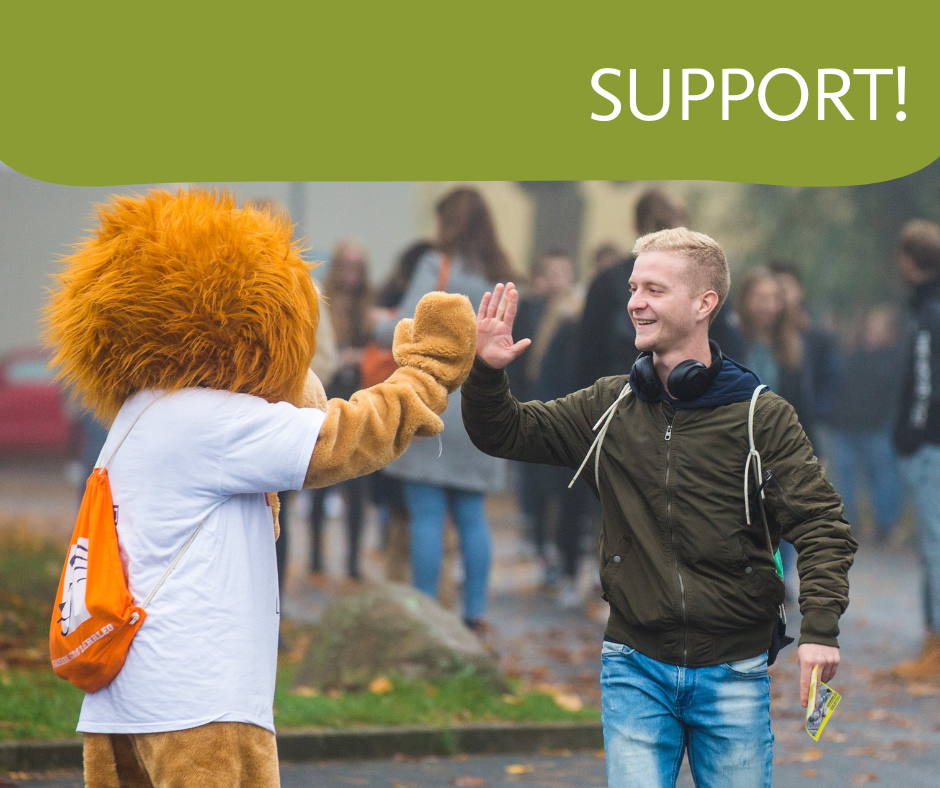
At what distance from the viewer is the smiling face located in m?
3.35

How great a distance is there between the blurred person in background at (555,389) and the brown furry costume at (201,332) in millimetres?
6227

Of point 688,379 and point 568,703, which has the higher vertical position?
point 688,379

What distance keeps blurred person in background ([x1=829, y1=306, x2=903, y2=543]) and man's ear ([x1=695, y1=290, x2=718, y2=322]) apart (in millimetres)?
11562

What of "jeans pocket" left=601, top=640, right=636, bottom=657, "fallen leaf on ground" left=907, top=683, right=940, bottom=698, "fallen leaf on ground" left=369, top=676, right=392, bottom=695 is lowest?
"fallen leaf on ground" left=907, top=683, right=940, bottom=698

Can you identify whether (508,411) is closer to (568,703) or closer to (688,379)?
(688,379)

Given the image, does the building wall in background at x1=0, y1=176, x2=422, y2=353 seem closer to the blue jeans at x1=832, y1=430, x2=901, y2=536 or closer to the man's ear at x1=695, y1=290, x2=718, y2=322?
the blue jeans at x1=832, y1=430, x2=901, y2=536

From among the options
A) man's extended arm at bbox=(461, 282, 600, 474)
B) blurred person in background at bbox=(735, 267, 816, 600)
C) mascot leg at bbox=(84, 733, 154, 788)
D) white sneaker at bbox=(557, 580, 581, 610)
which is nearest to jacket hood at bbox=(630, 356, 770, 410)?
man's extended arm at bbox=(461, 282, 600, 474)

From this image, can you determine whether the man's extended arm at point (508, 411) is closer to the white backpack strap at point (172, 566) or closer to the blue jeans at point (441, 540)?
the white backpack strap at point (172, 566)

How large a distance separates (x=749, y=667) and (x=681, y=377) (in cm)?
76

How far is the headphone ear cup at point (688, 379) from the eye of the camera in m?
3.26

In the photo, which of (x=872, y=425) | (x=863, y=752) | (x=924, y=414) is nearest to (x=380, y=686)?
(x=863, y=752)

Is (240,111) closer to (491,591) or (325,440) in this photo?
(325,440)

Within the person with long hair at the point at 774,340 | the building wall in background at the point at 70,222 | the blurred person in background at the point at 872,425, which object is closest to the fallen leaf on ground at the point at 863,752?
the person with long hair at the point at 774,340

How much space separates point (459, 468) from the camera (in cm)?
719
